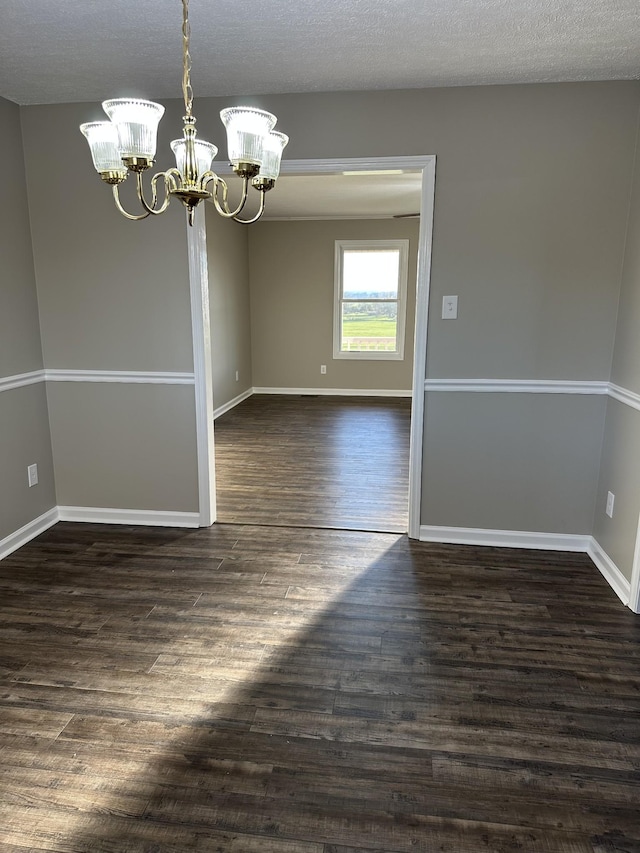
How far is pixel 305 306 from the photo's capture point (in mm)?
8031

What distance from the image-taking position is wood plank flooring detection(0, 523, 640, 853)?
1558mm

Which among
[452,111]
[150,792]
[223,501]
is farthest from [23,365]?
[452,111]

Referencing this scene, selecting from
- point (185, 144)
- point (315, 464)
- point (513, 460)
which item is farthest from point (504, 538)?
point (185, 144)

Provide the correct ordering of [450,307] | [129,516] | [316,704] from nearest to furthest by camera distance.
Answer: [316,704], [450,307], [129,516]

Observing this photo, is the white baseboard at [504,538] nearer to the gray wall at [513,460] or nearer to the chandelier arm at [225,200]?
the gray wall at [513,460]

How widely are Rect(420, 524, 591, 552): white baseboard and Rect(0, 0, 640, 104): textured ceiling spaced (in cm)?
235

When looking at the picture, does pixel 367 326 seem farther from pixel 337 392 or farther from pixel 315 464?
pixel 315 464

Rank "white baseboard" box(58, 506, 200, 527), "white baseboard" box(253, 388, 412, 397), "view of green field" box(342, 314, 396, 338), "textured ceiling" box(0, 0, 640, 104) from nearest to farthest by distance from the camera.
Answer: "textured ceiling" box(0, 0, 640, 104), "white baseboard" box(58, 506, 200, 527), "view of green field" box(342, 314, 396, 338), "white baseboard" box(253, 388, 412, 397)

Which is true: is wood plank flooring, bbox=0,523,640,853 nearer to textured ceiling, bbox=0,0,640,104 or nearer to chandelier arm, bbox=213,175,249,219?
chandelier arm, bbox=213,175,249,219

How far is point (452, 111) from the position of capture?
2895mm

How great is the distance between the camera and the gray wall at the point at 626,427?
268 cm

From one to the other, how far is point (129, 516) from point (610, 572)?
277 cm

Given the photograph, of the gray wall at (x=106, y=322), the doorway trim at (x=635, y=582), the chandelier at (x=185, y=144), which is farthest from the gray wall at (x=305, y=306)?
the chandelier at (x=185, y=144)

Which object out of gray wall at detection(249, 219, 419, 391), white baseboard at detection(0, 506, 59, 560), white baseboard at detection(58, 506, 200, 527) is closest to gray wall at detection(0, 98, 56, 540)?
white baseboard at detection(0, 506, 59, 560)
